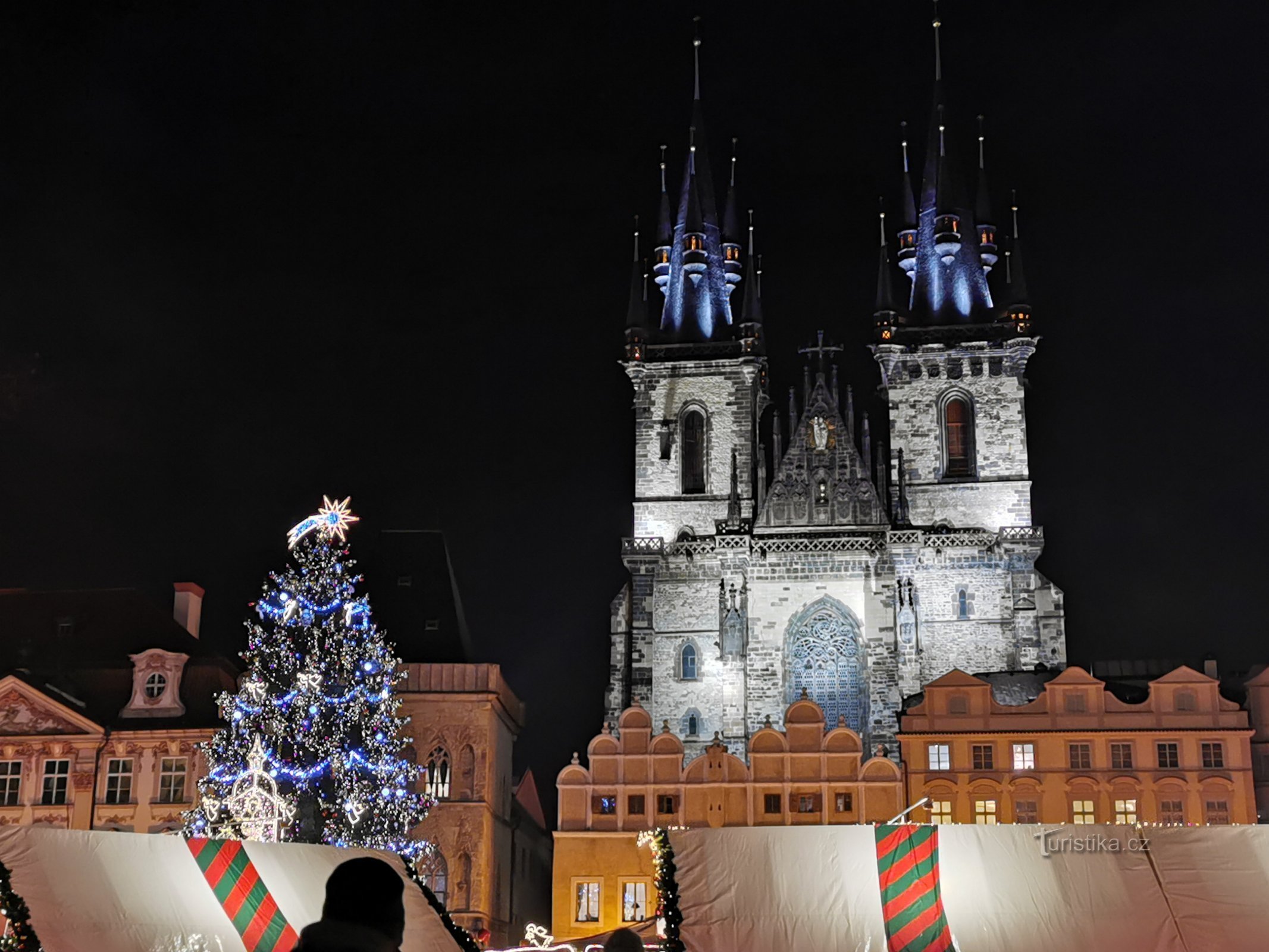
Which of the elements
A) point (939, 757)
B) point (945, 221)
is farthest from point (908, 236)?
point (939, 757)

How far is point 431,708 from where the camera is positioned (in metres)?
45.2

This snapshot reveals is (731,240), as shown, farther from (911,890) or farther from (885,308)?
(911,890)

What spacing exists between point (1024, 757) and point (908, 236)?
72.6ft

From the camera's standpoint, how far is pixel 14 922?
11539mm

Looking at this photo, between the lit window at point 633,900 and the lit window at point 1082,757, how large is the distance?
11.5 meters

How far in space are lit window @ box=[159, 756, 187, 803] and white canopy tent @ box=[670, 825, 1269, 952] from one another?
99.8ft

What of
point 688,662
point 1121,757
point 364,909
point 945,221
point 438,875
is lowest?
point 364,909

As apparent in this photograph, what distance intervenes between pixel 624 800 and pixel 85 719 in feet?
43.6

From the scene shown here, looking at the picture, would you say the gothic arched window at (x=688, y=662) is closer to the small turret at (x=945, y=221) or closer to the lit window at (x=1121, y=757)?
the lit window at (x=1121, y=757)

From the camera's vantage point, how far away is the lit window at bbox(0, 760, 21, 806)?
41781mm

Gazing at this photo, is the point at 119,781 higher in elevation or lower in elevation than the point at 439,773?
lower

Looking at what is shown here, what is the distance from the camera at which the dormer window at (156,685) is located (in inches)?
1688

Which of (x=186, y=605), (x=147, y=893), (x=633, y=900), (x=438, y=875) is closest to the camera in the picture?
(x=147, y=893)

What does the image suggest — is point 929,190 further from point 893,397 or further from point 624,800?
point 624,800
